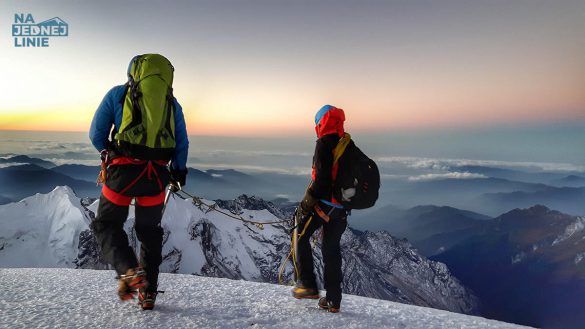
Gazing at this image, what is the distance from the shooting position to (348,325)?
242 inches

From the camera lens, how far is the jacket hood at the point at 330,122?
621 centimetres

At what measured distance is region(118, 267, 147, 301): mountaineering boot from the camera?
5.20 metres

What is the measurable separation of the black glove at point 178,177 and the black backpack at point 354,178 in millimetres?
2149

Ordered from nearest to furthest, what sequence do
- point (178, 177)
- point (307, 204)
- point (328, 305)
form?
point (178, 177) < point (307, 204) < point (328, 305)

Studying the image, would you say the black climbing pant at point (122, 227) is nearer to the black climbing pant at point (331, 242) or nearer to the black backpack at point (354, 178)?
→ the black climbing pant at point (331, 242)

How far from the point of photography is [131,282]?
17.1 feet

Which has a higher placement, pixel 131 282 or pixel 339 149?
pixel 339 149

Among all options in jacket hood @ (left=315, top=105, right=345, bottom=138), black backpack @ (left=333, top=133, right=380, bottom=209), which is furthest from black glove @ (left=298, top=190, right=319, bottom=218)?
jacket hood @ (left=315, top=105, right=345, bottom=138)

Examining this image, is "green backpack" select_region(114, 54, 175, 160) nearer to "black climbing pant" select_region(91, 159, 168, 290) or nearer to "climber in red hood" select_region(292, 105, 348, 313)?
"black climbing pant" select_region(91, 159, 168, 290)

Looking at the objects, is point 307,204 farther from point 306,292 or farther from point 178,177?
point 178,177

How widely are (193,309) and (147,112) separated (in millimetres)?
2892

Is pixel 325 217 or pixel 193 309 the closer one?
pixel 193 309

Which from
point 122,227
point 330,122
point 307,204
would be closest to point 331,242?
point 307,204

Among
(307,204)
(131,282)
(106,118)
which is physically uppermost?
(106,118)
